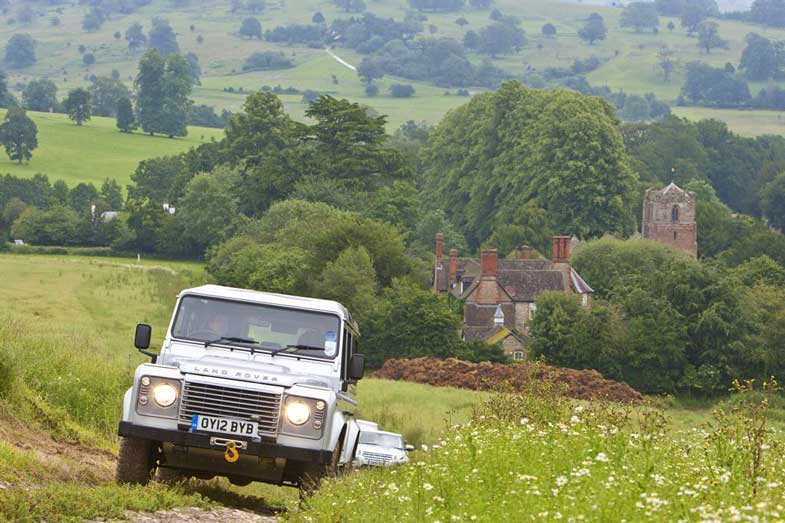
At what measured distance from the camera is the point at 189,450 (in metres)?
14.0

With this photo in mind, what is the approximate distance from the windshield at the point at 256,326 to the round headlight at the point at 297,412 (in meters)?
1.40

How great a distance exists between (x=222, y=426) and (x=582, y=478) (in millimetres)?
4442

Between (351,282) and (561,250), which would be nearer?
(351,282)

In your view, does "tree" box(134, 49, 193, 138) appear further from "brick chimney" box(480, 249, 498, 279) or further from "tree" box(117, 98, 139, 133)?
"brick chimney" box(480, 249, 498, 279)

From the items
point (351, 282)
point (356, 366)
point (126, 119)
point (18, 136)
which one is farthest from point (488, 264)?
point (126, 119)

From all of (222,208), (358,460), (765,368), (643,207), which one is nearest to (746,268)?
(765,368)

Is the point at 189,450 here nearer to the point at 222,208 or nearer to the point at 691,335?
the point at 691,335

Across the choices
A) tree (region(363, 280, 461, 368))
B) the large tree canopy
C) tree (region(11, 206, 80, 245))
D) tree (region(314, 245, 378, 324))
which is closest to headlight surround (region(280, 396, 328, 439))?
tree (region(314, 245, 378, 324))

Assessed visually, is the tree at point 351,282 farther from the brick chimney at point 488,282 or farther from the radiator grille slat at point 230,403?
the radiator grille slat at point 230,403

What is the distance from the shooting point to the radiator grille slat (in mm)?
13812

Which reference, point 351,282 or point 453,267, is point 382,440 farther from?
point 453,267

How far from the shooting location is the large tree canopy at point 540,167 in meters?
110

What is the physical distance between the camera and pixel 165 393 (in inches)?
546

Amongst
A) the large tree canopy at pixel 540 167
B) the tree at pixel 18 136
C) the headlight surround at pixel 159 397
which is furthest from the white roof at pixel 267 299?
the tree at pixel 18 136
